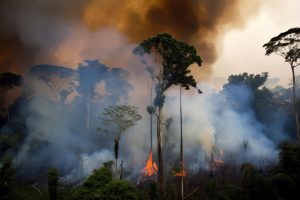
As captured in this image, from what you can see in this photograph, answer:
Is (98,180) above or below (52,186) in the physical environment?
above

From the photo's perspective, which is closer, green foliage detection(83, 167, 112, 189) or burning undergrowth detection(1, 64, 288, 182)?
green foliage detection(83, 167, 112, 189)

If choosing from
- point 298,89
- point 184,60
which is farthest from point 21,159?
point 298,89

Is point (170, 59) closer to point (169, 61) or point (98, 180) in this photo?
point (169, 61)

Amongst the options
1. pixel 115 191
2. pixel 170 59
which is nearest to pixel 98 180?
pixel 115 191

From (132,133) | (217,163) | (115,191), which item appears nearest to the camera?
(115,191)

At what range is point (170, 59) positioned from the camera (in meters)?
41.9

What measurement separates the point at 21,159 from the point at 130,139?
22.5m

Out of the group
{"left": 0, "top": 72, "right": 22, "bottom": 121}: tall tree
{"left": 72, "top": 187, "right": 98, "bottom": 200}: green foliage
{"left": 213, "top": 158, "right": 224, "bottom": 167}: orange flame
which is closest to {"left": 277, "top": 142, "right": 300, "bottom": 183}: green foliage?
{"left": 72, "top": 187, "right": 98, "bottom": 200}: green foliage

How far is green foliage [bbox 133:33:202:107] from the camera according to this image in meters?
41.7

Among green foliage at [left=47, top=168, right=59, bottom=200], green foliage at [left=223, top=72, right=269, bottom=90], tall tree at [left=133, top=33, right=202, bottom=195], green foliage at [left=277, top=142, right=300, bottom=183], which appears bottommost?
green foliage at [left=47, top=168, right=59, bottom=200]

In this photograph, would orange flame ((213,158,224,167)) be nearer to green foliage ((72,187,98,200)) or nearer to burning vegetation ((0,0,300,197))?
burning vegetation ((0,0,300,197))

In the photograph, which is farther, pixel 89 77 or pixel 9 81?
pixel 89 77

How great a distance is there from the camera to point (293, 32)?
40031mm

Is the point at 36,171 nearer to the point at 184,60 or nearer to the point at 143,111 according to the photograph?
the point at 143,111
